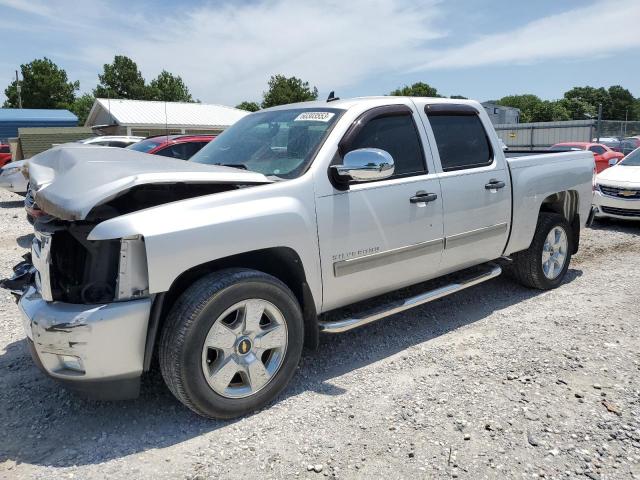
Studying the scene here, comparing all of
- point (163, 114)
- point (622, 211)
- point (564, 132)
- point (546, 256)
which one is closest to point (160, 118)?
point (163, 114)

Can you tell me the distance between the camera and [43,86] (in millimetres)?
56844

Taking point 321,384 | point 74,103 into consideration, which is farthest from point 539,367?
point 74,103

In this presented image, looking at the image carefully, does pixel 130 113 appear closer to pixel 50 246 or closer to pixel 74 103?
pixel 74 103

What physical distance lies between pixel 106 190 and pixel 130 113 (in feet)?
113

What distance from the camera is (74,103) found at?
2329 inches

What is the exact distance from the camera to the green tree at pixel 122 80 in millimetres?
61469

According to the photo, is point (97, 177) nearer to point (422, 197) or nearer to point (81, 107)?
point (422, 197)

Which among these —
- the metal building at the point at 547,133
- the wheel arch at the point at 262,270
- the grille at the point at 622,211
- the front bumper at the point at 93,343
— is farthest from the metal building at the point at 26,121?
the front bumper at the point at 93,343

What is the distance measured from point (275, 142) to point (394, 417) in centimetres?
206

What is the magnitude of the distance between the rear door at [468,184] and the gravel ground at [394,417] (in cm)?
69

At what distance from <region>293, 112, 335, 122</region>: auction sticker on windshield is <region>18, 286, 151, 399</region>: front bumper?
5.86 ft

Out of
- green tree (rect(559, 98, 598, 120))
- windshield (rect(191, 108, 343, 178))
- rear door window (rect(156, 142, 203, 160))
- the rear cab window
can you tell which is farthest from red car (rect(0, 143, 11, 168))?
green tree (rect(559, 98, 598, 120))

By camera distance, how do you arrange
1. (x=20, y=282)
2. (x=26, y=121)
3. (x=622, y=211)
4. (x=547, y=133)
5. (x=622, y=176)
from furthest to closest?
1. (x=26, y=121)
2. (x=547, y=133)
3. (x=622, y=176)
4. (x=622, y=211)
5. (x=20, y=282)

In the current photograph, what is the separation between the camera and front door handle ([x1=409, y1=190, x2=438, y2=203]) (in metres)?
3.85
